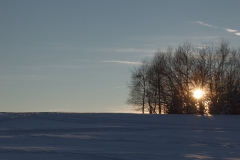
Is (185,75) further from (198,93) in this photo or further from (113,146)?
(113,146)

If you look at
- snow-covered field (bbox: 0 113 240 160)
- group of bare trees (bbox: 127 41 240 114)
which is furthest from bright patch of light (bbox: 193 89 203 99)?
snow-covered field (bbox: 0 113 240 160)

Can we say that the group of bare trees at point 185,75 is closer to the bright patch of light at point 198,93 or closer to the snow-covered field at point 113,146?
the bright patch of light at point 198,93

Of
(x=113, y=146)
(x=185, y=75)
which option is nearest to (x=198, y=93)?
(x=185, y=75)

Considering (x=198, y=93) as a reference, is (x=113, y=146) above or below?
below

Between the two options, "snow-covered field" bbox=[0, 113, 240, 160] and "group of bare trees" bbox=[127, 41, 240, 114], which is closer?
"snow-covered field" bbox=[0, 113, 240, 160]

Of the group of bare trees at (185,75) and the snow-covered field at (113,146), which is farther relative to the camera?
the group of bare trees at (185,75)

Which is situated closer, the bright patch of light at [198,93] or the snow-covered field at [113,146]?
the snow-covered field at [113,146]

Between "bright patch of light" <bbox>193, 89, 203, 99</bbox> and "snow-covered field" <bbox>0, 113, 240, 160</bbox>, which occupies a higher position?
"bright patch of light" <bbox>193, 89, 203, 99</bbox>

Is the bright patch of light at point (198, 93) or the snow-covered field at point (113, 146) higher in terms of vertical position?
the bright patch of light at point (198, 93)

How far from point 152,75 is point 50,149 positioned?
36.7 metres

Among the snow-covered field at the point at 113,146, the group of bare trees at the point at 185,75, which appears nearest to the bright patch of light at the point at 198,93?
the group of bare trees at the point at 185,75

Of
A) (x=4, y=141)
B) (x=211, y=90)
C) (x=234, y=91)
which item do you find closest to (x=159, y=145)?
(x=4, y=141)

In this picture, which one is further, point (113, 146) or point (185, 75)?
point (185, 75)

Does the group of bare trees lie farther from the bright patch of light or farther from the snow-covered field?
the snow-covered field
